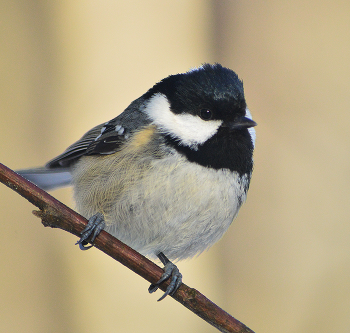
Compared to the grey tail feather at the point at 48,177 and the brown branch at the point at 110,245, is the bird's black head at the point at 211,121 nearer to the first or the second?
the brown branch at the point at 110,245

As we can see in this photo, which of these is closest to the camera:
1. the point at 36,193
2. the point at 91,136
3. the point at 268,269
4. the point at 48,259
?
the point at 36,193

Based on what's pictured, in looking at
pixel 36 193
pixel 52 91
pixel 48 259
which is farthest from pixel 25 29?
pixel 36 193

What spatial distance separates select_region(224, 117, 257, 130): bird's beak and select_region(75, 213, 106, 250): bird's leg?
2.29ft

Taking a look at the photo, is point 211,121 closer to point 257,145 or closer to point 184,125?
point 184,125

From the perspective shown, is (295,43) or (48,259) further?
(295,43)

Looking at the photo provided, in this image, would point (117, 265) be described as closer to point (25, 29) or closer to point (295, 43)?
point (25, 29)

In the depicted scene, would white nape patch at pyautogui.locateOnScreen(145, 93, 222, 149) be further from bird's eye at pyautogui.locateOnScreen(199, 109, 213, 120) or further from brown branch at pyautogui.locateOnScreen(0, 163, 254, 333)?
brown branch at pyautogui.locateOnScreen(0, 163, 254, 333)

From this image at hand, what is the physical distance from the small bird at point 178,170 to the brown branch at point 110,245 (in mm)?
125

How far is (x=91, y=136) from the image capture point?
2.48 m

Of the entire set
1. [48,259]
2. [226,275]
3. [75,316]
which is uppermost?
[226,275]

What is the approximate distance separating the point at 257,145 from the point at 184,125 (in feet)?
4.61

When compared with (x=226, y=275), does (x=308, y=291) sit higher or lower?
higher

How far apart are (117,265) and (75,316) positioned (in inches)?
17.4

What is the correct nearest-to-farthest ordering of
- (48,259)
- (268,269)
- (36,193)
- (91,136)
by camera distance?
(36,193) < (91,136) < (48,259) < (268,269)
